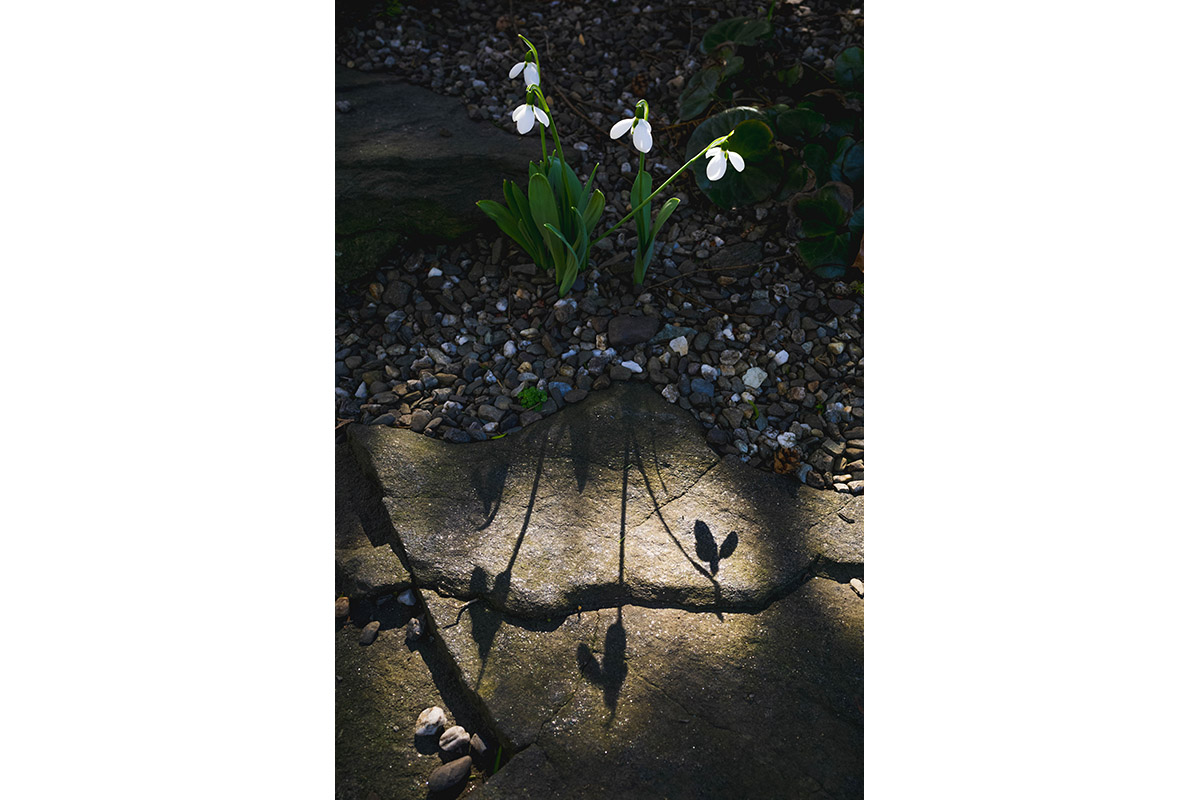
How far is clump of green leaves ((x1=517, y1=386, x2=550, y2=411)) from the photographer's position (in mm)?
1899

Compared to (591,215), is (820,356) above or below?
below

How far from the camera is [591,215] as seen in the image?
199 cm

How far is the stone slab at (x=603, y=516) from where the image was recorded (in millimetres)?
1495

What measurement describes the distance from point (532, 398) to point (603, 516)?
0.42 meters

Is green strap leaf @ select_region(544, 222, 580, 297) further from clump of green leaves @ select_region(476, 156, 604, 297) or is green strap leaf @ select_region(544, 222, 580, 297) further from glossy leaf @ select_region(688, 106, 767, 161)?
glossy leaf @ select_region(688, 106, 767, 161)

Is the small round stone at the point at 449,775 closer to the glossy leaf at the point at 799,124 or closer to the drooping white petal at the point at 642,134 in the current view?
the drooping white petal at the point at 642,134

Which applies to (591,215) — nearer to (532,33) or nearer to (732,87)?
(732,87)

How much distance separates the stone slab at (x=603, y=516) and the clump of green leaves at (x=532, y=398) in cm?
7

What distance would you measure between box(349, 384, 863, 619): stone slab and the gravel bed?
0.09 m

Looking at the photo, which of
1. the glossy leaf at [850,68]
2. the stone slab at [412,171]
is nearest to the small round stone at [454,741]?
the stone slab at [412,171]

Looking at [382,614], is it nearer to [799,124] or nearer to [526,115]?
[526,115]

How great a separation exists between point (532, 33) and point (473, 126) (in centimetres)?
64

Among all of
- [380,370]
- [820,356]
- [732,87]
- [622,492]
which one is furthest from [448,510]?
[732,87]

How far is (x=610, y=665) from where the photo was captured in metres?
1.37
